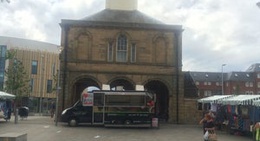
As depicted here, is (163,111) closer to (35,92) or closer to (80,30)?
(80,30)

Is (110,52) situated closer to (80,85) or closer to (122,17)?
(122,17)

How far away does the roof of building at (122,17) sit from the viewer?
4006cm

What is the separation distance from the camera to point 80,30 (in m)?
38.2

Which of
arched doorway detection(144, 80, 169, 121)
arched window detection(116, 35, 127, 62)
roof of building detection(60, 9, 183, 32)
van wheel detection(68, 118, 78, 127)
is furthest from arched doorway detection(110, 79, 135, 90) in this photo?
van wheel detection(68, 118, 78, 127)

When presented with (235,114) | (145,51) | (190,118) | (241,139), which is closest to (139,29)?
(145,51)

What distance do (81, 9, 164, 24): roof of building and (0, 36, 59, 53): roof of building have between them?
39.3m

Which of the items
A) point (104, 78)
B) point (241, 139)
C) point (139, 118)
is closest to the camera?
point (241, 139)

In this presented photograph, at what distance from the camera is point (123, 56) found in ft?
127

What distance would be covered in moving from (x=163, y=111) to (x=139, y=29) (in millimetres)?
10069

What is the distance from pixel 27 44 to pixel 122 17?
45.3 metres

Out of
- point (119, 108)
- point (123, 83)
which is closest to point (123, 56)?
point (123, 83)

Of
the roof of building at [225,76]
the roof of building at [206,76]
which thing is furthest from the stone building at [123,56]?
the roof of building at [206,76]

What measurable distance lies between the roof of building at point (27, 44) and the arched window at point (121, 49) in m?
42.4

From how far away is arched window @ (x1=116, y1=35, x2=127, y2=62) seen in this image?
38688 millimetres
